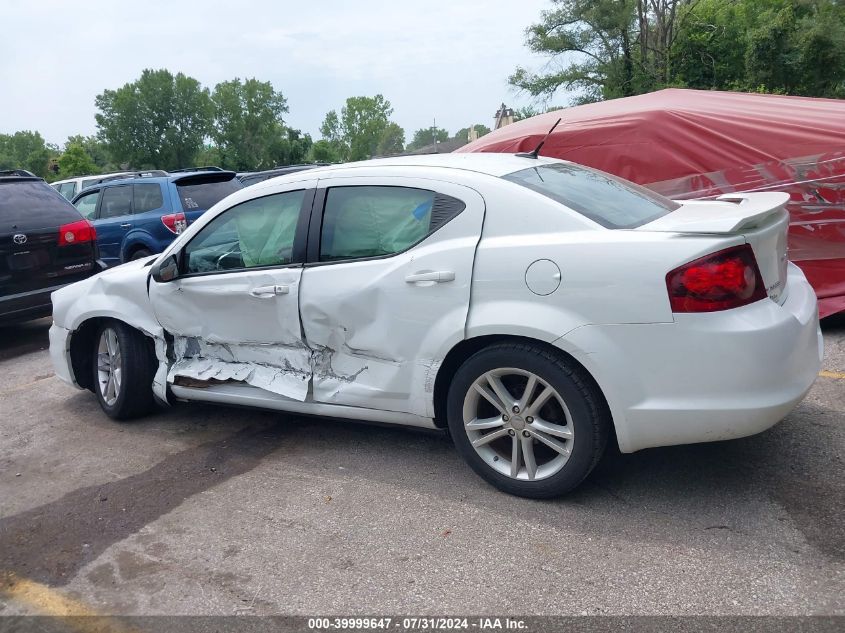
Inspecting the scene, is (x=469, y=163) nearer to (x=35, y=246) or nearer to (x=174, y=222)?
(x=35, y=246)

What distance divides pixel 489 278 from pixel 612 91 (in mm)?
38450

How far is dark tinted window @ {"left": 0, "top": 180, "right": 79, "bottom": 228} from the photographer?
24.1ft

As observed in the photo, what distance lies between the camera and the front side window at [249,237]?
423cm

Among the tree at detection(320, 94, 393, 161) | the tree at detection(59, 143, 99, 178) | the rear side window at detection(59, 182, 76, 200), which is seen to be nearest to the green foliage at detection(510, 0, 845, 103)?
the rear side window at detection(59, 182, 76, 200)

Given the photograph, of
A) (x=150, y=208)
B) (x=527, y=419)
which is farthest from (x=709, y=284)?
(x=150, y=208)

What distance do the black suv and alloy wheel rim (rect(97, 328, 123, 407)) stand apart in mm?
2724

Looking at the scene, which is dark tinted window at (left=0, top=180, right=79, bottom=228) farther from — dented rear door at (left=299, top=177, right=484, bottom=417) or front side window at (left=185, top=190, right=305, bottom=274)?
dented rear door at (left=299, top=177, right=484, bottom=417)

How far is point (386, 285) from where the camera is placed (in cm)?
372

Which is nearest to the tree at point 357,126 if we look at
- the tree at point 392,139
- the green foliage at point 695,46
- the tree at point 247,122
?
the tree at point 392,139

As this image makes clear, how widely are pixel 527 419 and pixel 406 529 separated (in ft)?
2.39

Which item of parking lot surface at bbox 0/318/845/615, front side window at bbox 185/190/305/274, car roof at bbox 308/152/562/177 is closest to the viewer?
parking lot surface at bbox 0/318/845/615

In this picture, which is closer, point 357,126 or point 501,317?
point 501,317

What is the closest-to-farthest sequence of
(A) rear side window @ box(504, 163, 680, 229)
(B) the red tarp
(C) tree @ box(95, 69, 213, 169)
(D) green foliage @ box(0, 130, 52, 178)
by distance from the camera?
(A) rear side window @ box(504, 163, 680, 229) < (B) the red tarp < (C) tree @ box(95, 69, 213, 169) < (D) green foliage @ box(0, 130, 52, 178)

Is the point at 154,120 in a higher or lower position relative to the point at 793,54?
higher
